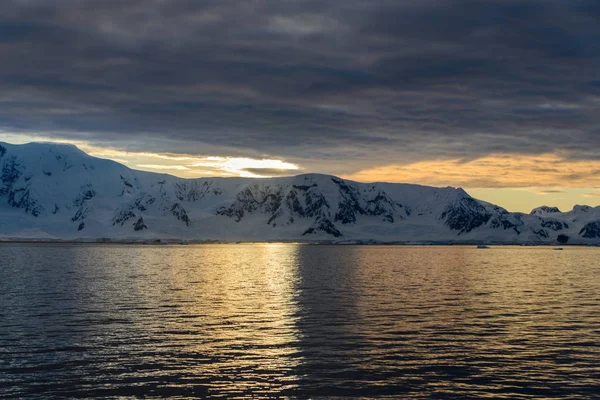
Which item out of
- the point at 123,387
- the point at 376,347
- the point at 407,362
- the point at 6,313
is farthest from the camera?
the point at 6,313

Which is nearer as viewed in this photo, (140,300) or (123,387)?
(123,387)

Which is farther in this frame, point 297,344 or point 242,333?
point 242,333

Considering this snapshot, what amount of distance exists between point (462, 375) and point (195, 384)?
15.9 m

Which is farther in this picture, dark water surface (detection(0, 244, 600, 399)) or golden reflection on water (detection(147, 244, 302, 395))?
golden reflection on water (detection(147, 244, 302, 395))

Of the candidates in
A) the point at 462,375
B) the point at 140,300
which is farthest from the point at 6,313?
the point at 462,375

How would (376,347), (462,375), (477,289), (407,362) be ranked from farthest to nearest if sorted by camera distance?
(477,289), (376,347), (407,362), (462,375)

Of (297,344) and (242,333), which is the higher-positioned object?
(297,344)

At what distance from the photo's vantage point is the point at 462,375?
39312 millimetres

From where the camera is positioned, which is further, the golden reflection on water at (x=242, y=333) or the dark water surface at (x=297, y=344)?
the golden reflection on water at (x=242, y=333)

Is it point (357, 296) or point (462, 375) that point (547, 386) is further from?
point (357, 296)

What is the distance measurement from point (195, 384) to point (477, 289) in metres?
68.2

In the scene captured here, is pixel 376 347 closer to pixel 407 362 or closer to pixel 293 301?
pixel 407 362

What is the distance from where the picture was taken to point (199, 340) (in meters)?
50.5

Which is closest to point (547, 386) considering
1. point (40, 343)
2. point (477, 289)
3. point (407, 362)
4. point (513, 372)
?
point (513, 372)
